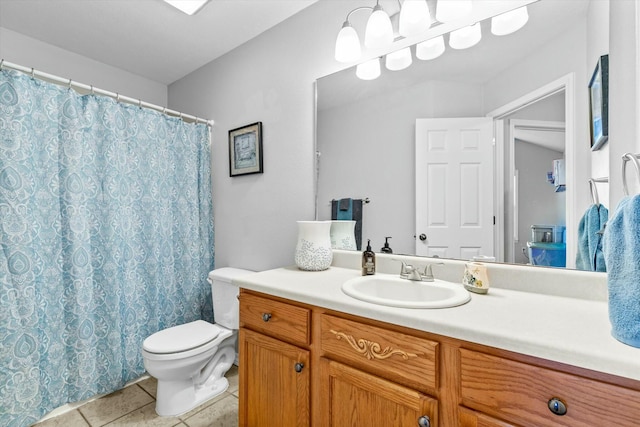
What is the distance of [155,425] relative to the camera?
160cm

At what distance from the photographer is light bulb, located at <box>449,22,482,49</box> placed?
1.28 meters

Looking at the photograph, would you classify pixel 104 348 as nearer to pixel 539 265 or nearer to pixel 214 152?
pixel 214 152

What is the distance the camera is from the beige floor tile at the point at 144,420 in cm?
161

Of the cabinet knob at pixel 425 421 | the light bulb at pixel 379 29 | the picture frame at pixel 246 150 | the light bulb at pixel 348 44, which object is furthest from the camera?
the picture frame at pixel 246 150

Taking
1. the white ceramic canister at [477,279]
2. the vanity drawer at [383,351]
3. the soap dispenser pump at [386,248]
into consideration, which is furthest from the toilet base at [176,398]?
the white ceramic canister at [477,279]

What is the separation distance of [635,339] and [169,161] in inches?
97.1

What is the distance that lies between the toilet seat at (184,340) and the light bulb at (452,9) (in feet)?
6.79

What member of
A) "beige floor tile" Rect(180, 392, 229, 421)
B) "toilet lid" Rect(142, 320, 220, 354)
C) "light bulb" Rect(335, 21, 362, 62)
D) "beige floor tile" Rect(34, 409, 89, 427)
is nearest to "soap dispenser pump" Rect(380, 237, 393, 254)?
"light bulb" Rect(335, 21, 362, 62)

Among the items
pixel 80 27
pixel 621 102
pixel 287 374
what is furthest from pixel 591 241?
pixel 80 27

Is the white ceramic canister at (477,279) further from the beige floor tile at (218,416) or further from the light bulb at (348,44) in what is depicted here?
the beige floor tile at (218,416)

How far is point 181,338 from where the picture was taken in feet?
5.70

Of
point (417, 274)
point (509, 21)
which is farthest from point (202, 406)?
point (509, 21)

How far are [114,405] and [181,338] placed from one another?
592 millimetres

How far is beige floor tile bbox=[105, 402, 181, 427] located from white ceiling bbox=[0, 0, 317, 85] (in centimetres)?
241
